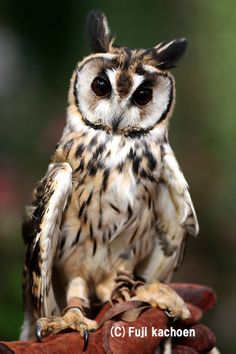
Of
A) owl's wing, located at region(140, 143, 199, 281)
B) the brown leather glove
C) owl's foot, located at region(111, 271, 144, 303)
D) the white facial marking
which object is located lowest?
the brown leather glove

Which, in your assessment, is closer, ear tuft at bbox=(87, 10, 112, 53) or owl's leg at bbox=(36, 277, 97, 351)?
owl's leg at bbox=(36, 277, 97, 351)

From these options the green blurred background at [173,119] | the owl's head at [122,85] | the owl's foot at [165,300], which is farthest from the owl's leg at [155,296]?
the green blurred background at [173,119]

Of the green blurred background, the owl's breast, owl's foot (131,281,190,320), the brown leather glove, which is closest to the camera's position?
the brown leather glove

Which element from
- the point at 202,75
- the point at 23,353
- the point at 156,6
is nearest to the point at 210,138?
the point at 202,75

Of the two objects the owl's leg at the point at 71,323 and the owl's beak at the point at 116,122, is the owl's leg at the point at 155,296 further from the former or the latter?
the owl's beak at the point at 116,122

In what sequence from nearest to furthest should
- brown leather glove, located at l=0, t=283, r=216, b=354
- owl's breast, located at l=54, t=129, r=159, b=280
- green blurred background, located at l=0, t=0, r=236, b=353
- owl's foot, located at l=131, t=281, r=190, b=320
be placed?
brown leather glove, located at l=0, t=283, r=216, b=354, owl's foot, located at l=131, t=281, r=190, b=320, owl's breast, located at l=54, t=129, r=159, b=280, green blurred background, located at l=0, t=0, r=236, b=353

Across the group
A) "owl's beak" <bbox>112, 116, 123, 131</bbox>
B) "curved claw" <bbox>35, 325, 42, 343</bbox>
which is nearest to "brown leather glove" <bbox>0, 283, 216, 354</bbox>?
"curved claw" <bbox>35, 325, 42, 343</bbox>

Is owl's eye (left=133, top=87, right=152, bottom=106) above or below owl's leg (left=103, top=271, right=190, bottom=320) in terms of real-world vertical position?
above

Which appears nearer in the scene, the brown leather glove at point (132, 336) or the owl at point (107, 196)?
the brown leather glove at point (132, 336)

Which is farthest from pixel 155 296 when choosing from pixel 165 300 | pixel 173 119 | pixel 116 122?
pixel 173 119

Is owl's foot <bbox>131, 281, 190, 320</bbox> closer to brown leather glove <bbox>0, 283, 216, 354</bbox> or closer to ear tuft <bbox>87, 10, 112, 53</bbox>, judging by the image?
brown leather glove <bbox>0, 283, 216, 354</bbox>
